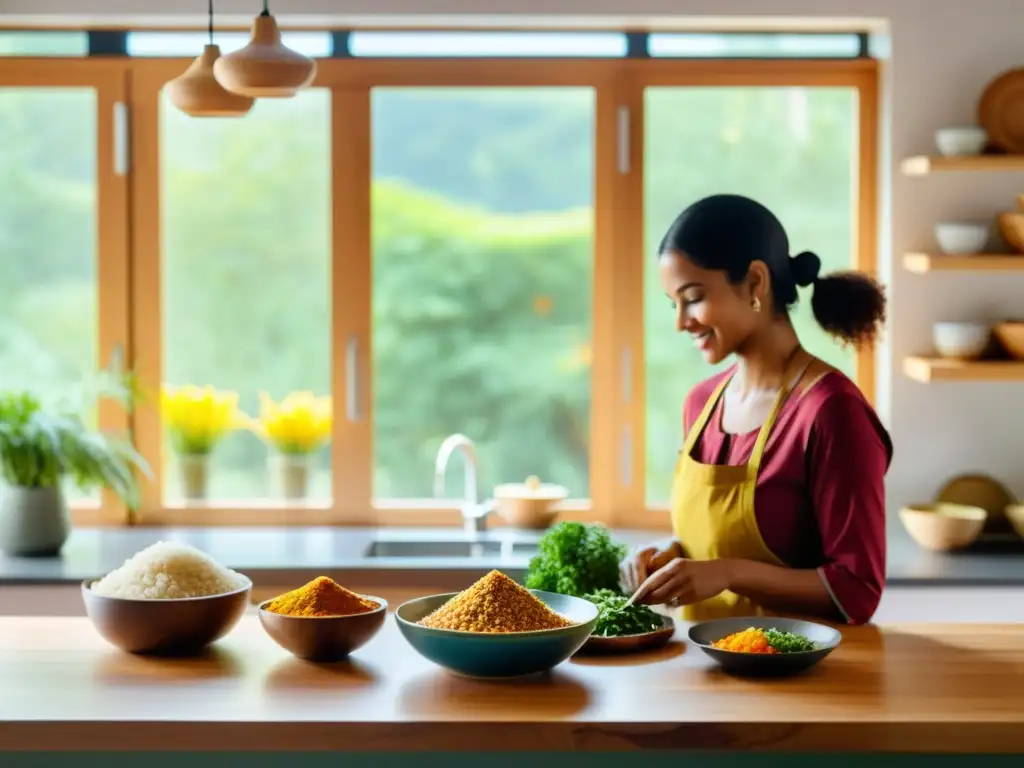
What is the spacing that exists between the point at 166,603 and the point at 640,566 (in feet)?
2.99

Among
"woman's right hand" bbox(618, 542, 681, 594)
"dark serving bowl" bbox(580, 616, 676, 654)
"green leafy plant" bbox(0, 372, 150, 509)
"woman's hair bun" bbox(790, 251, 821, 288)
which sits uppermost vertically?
"woman's hair bun" bbox(790, 251, 821, 288)

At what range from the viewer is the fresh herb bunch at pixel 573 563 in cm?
256

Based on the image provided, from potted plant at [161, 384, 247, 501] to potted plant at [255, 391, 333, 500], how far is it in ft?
0.57

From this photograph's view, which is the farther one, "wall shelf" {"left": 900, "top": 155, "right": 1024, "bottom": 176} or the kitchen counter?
"wall shelf" {"left": 900, "top": 155, "right": 1024, "bottom": 176}

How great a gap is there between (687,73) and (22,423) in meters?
2.32

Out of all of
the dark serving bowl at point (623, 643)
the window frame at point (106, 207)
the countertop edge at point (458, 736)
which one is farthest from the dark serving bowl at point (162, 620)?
the window frame at point (106, 207)

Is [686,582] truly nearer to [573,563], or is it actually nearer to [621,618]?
[621,618]

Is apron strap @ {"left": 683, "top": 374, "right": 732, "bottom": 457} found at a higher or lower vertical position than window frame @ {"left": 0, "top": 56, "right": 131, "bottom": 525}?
lower

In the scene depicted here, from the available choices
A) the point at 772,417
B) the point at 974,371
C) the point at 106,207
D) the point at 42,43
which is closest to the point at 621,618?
the point at 772,417

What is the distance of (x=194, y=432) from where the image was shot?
171 inches

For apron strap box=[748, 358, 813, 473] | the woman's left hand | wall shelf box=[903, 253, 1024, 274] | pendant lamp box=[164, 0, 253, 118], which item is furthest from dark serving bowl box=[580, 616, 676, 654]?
wall shelf box=[903, 253, 1024, 274]

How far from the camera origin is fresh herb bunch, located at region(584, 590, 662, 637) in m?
2.21

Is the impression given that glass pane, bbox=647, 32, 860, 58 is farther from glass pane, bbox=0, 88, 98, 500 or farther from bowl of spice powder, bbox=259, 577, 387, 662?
bowl of spice powder, bbox=259, 577, 387, 662

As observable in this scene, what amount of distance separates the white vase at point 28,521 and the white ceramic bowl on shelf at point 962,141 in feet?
9.21
